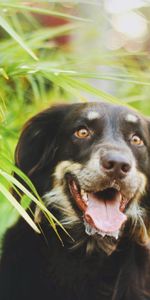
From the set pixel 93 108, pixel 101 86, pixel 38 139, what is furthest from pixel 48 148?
pixel 101 86

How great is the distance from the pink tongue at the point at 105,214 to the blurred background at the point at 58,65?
0.42 metres

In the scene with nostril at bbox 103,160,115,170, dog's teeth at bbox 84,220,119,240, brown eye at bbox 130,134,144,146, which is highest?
nostril at bbox 103,160,115,170

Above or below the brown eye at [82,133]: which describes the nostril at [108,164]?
below

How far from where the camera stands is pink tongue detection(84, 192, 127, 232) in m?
3.81

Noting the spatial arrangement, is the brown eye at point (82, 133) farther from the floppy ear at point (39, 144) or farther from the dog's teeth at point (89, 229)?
the dog's teeth at point (89, 229)

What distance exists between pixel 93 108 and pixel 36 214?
0.67 meters

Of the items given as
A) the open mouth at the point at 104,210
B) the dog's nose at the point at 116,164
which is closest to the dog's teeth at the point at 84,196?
the open mouth at the point at 104,210

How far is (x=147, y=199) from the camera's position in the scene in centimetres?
426

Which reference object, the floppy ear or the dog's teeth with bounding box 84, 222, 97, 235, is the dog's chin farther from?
the floppy ear

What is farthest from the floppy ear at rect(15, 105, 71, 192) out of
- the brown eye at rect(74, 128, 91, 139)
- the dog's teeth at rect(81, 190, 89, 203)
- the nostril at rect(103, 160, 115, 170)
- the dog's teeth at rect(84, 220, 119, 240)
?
the nostril at rect(103, 160, 115, 170)

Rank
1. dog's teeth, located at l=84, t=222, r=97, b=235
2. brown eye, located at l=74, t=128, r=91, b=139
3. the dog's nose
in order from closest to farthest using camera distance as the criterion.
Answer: the dog's nose, dog's teeth, located at l=84, t=222, r=97, b=235, brown eye, located at l=74, t=128, r=91, b=139

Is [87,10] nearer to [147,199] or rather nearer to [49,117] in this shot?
[49,117]

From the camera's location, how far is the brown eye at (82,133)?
413 cm

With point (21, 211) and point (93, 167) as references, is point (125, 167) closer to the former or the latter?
point (93, 167)
